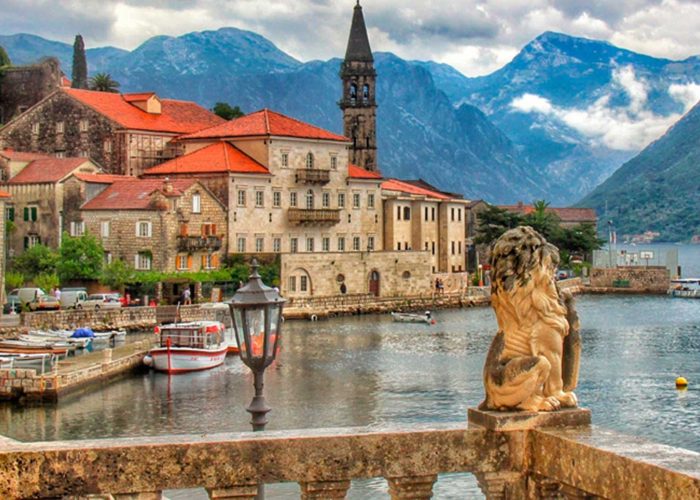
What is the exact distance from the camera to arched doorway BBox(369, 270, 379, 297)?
83938 mm

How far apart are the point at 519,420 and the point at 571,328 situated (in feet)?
2.62

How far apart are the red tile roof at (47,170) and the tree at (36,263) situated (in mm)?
5151

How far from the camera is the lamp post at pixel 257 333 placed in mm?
11609

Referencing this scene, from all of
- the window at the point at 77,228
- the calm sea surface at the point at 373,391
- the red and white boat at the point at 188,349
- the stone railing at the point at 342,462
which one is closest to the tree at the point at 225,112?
the window at the point at 77,228

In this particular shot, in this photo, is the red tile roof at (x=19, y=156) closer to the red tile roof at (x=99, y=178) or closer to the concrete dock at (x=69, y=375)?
the red tile roof at (x=99, y=178)

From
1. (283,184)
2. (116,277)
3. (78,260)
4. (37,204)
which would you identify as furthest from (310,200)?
(78,260)

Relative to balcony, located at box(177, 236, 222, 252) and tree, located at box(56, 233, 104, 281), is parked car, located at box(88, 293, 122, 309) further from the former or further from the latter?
balcony, located at box(177, 236, 222, 252)

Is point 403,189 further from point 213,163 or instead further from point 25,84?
point 25,84

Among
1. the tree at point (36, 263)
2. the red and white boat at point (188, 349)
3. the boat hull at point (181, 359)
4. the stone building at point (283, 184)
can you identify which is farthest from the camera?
the stone building at point (283, 184)

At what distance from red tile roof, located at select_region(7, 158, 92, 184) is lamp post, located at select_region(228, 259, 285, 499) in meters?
63.5

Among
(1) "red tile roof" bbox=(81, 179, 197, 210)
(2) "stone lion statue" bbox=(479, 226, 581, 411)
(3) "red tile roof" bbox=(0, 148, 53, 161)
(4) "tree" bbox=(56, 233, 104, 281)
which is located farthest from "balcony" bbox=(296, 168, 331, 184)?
(2) "stone lion statue" bbox=(479, 226, 581, 411)

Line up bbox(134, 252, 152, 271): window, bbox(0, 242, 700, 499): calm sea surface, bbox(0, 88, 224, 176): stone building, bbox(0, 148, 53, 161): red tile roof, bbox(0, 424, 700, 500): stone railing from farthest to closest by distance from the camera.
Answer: bbox(0, 88, 224, 176): stone building, bbox(0, 148, 53, 161): red tile roof, bbox(134, 252, 152, 271): window, bbox(0, 242, 700, 499): calm sea surface, bbox(0, 424, 700, 500): stone railing

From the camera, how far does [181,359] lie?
50625 mm

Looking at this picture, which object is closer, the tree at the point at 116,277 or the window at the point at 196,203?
the tree at the point at 116,277
